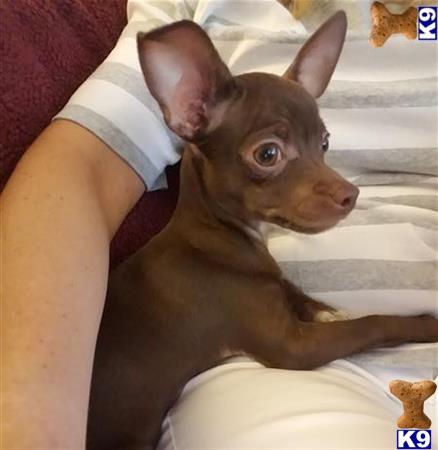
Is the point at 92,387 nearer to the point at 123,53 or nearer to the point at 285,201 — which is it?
the point at 285,201

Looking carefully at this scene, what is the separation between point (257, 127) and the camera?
1.12 meters

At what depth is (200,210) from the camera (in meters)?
1.23

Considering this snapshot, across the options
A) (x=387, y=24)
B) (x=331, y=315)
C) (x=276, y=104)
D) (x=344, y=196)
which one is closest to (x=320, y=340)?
(x=331, y=315)

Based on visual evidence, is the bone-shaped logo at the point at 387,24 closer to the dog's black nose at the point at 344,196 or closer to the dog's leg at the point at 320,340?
the dog's black nose at the point at 344,196

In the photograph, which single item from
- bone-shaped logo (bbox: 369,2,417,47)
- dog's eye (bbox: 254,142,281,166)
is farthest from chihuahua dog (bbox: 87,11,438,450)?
bone-shaped logo (bbox: 369,2,417,47)

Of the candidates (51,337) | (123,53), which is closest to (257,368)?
(51,337)

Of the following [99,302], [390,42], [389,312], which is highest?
[390,42]

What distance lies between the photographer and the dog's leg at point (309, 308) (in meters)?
1.23

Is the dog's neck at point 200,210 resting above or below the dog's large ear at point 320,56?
below

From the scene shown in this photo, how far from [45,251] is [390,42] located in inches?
25.3

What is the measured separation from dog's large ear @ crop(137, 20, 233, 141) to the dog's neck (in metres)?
0.06

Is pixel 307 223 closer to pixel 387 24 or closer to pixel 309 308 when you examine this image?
pixel 309 308

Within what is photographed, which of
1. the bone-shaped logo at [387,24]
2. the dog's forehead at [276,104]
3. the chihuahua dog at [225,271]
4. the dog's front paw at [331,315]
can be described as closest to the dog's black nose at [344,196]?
the chihuahua dog at [225,271]

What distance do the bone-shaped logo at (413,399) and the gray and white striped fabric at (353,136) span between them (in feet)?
0.19
